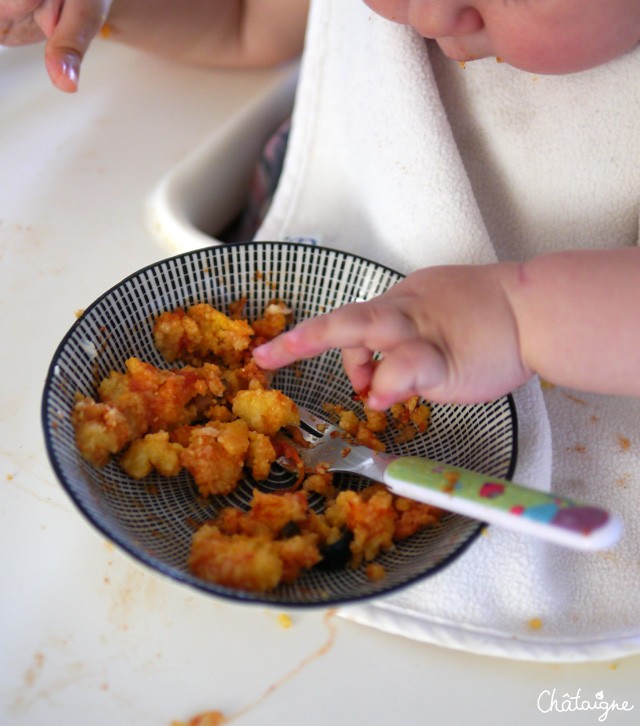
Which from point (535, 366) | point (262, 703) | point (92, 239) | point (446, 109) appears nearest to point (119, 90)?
point (92, 239)

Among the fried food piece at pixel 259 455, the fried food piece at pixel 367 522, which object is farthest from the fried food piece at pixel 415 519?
the fried food piece at pixel 259 455

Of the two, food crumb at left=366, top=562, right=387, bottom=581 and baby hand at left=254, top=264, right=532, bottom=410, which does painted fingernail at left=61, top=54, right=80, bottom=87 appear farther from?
food crumb at left=366, top=562, right=387, bottom=581

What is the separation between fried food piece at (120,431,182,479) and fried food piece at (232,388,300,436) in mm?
71

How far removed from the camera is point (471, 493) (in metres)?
0.53

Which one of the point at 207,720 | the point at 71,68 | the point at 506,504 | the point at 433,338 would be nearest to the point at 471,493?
the point at 506,504

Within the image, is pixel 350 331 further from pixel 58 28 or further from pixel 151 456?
pixel 58 28

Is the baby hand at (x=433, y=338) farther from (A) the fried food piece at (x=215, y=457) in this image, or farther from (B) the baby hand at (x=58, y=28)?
(B) the baby hand at (x=58, y=28)

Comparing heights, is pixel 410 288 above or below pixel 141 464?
above

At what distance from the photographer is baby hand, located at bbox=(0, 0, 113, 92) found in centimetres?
80

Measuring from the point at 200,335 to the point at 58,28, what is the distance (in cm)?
43

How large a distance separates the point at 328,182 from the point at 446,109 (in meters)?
0.18

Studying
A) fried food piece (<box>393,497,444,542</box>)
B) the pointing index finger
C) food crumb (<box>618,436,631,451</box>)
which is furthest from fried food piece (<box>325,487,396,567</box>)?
food crumb (<box>618,436,631,451</box>)

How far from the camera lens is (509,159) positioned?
88 cm

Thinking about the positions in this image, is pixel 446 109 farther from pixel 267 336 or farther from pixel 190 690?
pixel 190 690
